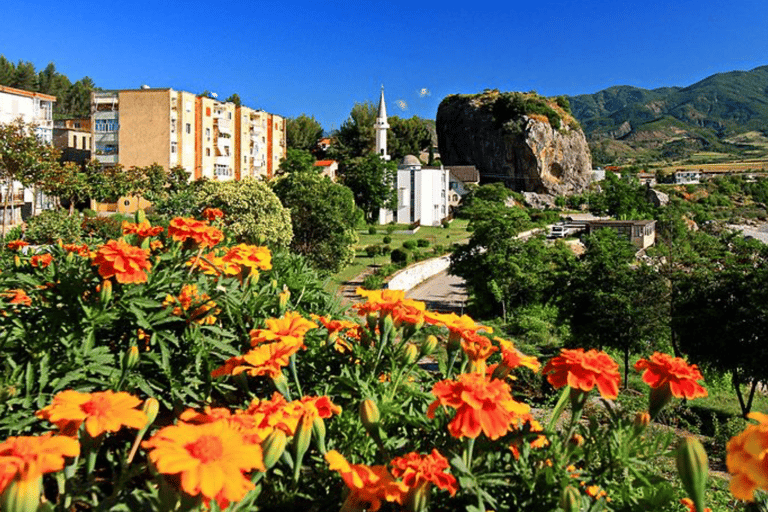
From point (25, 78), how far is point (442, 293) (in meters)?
67.1

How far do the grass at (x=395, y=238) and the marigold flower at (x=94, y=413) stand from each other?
98.1 ft

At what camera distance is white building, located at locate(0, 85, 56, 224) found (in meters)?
39.0

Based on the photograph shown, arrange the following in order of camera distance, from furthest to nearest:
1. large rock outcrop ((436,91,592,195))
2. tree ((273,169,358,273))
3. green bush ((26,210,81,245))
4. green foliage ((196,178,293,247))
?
1. large rock outcrop ((436,91,592,195))
2. tree ((273,169,358,273))
3. green foliage ((196,178,293,247))
4. green bush ((26,210,81,245))

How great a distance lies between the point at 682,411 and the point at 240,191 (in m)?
16.7

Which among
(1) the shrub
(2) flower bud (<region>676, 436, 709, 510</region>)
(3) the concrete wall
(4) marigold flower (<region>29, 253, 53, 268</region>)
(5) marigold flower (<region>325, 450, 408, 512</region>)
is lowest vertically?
(3) the concrete wall

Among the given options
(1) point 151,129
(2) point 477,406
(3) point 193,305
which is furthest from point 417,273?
(2) point 477,406

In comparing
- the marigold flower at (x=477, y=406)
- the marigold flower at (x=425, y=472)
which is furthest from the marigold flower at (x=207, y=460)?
the marigold flower at (x=477, y=406)

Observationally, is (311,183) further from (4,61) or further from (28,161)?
(4,61)

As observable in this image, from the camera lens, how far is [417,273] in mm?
35500

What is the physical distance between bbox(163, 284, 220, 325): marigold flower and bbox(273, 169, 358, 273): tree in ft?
81.6

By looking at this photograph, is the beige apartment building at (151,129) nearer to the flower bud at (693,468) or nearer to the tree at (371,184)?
the tree at (371,184)

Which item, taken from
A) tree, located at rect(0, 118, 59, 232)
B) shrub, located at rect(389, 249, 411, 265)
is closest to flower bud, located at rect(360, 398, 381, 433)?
tree, located at rect(0, 118, 59, 232)

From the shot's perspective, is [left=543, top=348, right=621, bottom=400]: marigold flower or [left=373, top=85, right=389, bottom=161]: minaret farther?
[left=373, top=85, right=389, bottom=161]: minaret

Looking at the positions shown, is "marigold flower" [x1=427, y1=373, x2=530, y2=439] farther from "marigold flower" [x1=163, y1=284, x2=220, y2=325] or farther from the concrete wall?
the concrete wall
